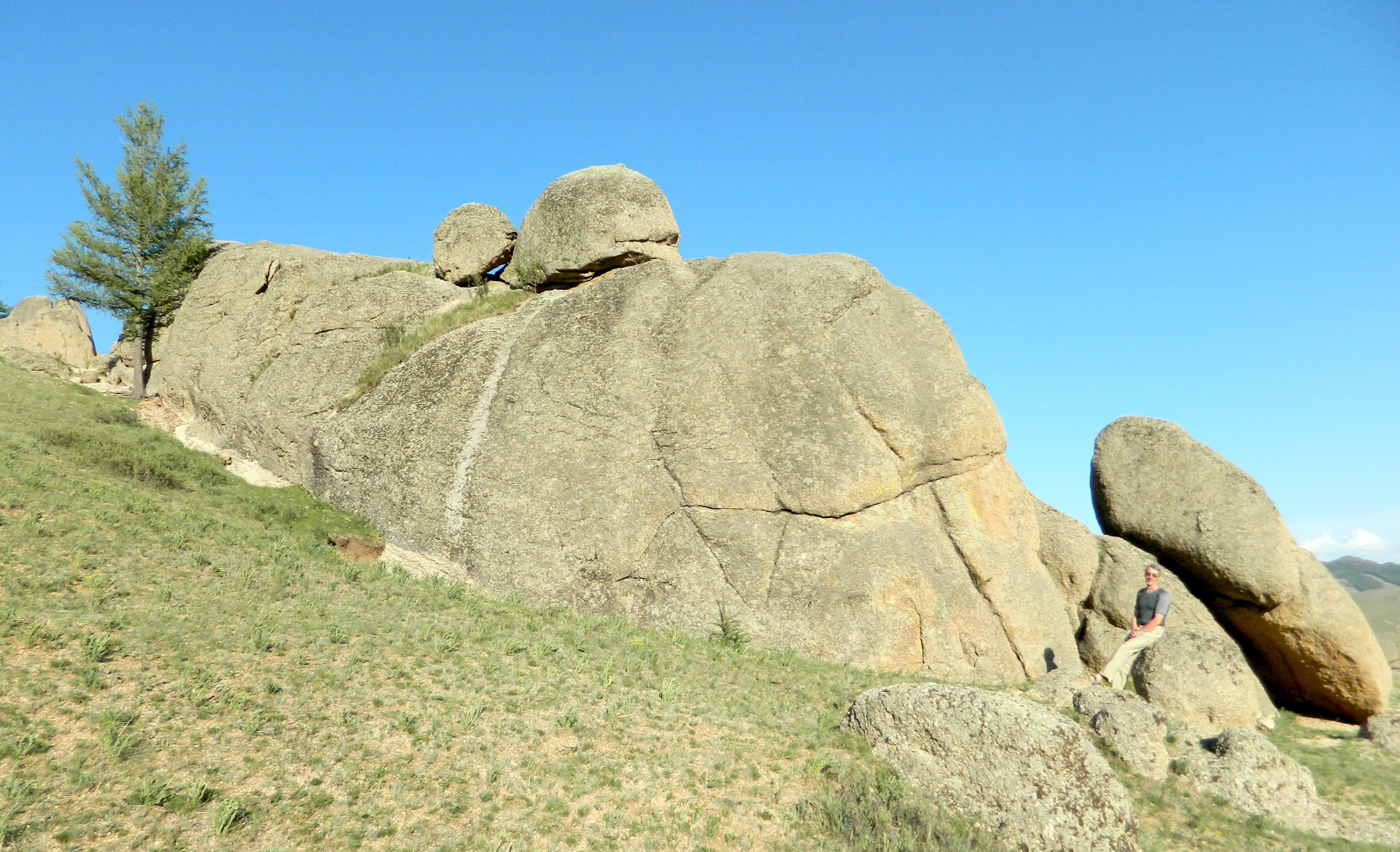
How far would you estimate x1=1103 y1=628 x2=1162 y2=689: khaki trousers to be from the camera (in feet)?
49.9

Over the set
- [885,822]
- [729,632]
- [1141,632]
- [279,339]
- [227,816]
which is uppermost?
[279,339]

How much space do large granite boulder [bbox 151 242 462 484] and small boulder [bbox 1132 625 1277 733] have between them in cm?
1803

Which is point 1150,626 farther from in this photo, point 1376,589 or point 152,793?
point 1376,589

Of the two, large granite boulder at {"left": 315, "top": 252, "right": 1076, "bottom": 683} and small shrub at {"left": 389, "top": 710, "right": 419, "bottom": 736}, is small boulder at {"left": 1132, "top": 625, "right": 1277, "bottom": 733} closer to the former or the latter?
large granite boulder at {"left": 315, "top": 252, "right": 1076, "bottom": 683}

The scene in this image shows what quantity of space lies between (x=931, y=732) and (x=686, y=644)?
5436mm

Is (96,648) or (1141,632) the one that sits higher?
(1141,632)

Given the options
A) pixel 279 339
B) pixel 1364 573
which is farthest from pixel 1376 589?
pixel 279 339

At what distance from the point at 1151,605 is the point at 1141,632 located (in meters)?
A: 0.62

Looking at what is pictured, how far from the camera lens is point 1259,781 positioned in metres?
11.8

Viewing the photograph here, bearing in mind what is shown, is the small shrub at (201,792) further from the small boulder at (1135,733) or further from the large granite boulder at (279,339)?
the large granite boulder at (279,339)

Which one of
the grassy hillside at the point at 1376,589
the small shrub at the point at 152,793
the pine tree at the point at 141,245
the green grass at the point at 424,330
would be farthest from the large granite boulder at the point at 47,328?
the grassy hillside at the point at 1376,589

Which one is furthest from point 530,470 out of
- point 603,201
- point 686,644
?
point 603,201

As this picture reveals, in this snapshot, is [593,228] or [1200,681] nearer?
[1200,681]

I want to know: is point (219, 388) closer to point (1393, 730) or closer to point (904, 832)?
point (904, 832)
